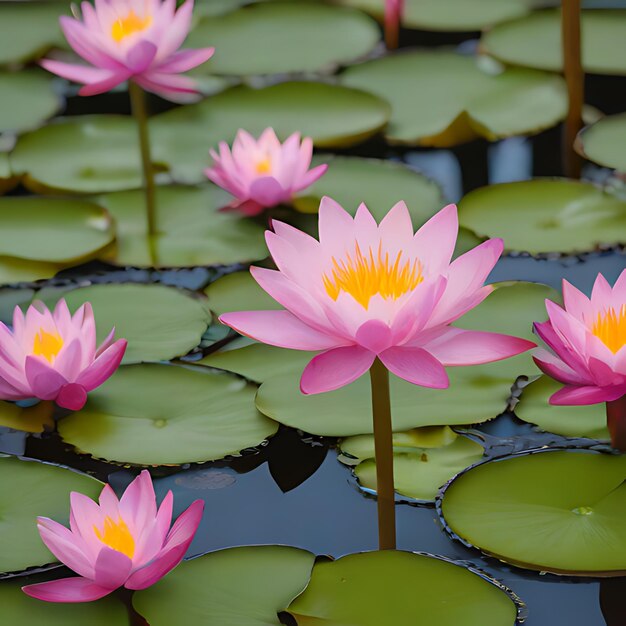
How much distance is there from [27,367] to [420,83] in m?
1.38

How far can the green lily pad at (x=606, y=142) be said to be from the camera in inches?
85.5

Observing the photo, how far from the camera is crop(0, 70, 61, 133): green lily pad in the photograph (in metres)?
2.46

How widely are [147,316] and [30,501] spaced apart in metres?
0.46

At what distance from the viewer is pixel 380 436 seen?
1.23 m

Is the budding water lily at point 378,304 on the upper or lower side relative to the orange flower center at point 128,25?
lower

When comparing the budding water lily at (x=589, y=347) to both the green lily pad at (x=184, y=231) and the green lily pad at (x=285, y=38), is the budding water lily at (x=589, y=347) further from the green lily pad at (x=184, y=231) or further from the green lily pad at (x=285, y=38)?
the green lily pad at (x=285, y=38)

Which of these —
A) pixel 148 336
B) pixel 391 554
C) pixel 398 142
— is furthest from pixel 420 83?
pixel 391 554

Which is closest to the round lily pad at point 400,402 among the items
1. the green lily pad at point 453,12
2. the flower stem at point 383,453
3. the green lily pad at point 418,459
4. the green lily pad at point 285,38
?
the green lily pad at point 418,459

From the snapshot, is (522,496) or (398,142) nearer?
(522,496)

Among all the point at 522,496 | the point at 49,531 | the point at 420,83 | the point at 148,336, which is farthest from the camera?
the point at 420,83

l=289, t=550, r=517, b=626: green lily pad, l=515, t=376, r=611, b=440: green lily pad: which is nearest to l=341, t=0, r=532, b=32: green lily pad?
l=515, t=376, r=611, b=440: green lily pad

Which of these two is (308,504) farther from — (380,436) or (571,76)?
(571,76)

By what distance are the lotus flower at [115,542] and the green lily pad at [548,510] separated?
1.13 ft

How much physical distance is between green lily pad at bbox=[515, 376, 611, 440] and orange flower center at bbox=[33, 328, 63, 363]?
640 mm
